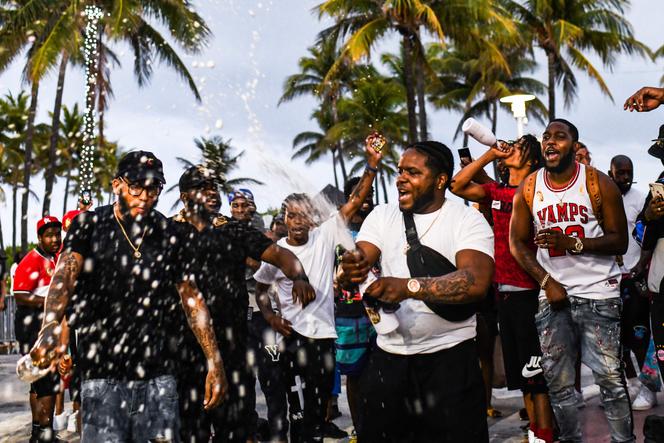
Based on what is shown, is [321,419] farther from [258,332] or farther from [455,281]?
[455,281]

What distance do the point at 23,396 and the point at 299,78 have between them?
130 ft

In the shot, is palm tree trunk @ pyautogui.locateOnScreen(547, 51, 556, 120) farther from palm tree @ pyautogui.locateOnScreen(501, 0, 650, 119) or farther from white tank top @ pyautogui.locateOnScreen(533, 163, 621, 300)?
white tank top @ pyautogui.locateOnScreen(533, 163, 621, 300)

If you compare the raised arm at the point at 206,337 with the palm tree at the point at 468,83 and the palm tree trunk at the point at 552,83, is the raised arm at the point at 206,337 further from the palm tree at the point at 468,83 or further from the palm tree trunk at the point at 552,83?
the palm tree at the point at 468,83

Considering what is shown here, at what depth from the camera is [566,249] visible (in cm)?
440

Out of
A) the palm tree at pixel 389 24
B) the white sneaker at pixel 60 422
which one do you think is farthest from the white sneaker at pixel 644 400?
the palm tree at pixel 389 24

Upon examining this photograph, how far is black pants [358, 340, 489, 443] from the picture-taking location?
335 centimetres

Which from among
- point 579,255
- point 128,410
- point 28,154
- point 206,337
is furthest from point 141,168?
point 28,154

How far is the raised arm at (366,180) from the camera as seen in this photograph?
461 centimetres

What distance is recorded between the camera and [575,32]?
104 ft

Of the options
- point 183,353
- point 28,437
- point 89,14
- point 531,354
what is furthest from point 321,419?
point 89,14

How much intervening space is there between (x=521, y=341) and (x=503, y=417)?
1.66 meters

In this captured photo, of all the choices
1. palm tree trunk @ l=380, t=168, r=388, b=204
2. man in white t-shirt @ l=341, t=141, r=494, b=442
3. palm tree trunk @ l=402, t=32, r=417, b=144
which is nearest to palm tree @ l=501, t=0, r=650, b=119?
palm tree trunk @ l=402, t=32, r=417, b=144

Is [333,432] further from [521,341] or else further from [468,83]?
[468,83]

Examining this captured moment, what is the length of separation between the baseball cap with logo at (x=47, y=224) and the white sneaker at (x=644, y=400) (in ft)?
19.6
